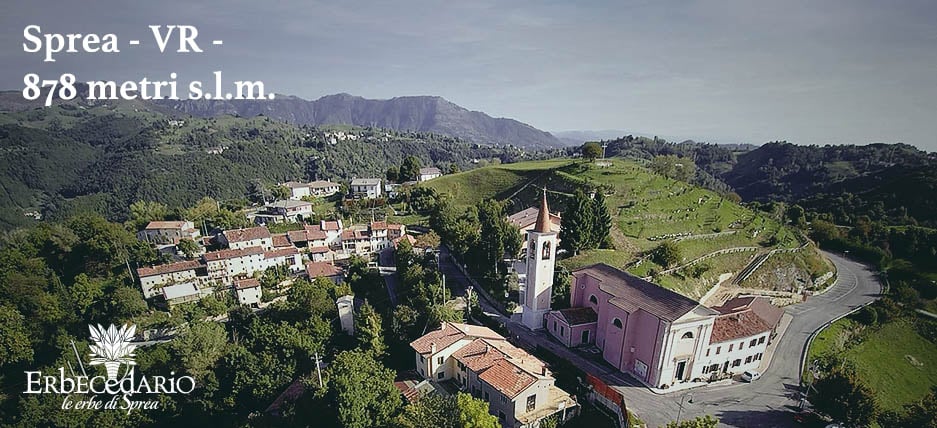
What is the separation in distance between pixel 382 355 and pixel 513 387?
1363 centimetres

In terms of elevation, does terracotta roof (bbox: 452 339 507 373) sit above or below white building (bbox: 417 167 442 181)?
below

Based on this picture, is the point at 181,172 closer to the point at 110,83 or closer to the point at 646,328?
the point at 110,83

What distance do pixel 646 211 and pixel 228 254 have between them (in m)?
60.0

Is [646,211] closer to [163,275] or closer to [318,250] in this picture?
[318,250]

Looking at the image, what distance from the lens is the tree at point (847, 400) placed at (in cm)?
2744

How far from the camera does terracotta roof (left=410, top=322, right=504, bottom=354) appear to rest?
107 feet

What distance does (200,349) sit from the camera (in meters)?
37.3

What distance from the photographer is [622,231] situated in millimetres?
57812

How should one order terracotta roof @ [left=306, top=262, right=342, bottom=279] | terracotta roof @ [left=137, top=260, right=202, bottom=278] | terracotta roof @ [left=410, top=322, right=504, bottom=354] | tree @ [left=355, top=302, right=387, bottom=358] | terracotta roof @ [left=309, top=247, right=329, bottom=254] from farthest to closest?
terracotta roof @ [left=309, top=247, right=329, bottom=254] < terracotta roof @ [left=306, top=262, right=342, bottom=279] < terracotta roof @ [left=137, top=260, right=202, bottom=278] < tree @ [left=355, top=302, right=387, bottom=358] < terracotta roof @ [left=410, top=322, right=504, bottom=354]

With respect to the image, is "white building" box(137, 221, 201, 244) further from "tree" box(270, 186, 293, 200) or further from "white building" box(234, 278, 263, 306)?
"tree" box(270, 186, 293, 200)

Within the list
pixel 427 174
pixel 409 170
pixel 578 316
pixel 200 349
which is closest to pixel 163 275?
pixel 200 349

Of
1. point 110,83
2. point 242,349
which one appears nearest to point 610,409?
point 242,349

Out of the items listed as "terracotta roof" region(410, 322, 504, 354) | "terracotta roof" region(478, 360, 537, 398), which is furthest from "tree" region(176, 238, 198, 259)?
"terracotta roof" region(478, 360, 537, 398)

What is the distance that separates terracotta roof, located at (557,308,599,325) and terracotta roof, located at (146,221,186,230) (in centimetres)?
6034
